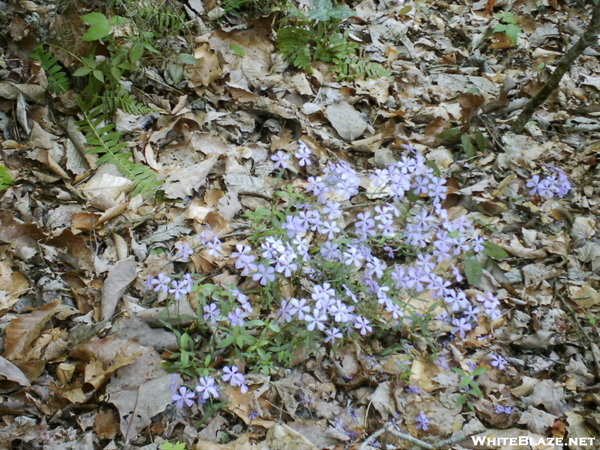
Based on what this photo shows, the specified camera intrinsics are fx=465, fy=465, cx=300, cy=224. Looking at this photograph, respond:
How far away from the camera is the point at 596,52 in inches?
197

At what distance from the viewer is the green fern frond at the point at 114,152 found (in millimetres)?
3238

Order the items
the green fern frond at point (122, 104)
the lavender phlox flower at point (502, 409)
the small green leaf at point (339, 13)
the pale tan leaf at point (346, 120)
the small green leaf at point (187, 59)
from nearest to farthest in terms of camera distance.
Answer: the lavender phlox flower at point (502, 409), the green fern frond at point (122, 104), the small green leaf at point (187, 59), the pale tan leaf at point (346, 120), the small green leaf at point (339, 13)

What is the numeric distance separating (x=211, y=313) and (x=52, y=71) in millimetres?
2289

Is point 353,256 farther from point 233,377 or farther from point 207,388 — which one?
point 207,388

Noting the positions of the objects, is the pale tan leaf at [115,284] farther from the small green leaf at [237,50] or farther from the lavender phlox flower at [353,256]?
the small green leaf at [237,50]

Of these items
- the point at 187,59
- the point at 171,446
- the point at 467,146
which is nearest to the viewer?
the point at 171,446

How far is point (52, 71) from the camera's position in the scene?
337 centimetres

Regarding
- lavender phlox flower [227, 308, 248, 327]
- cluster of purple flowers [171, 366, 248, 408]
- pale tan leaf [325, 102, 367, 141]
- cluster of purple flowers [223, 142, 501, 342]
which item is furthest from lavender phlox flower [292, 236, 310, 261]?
pale tan leaf [325, 102, 367, 141]

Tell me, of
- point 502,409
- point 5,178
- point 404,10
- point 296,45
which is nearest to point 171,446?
point 502,409

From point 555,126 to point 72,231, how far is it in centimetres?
405

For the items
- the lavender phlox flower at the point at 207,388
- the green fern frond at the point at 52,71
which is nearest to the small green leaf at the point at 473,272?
the lavender phlox flower at the point at 207,388

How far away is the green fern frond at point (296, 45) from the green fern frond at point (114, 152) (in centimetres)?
171

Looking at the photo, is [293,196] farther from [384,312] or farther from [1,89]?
[1,89]

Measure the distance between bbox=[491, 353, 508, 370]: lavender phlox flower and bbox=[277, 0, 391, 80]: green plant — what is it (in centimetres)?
274
